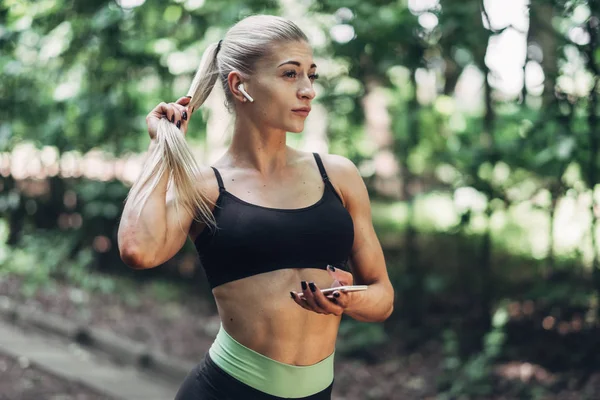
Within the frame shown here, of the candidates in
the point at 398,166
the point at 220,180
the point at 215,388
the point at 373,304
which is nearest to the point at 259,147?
the point at 220,180

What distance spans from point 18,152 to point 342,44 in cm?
598

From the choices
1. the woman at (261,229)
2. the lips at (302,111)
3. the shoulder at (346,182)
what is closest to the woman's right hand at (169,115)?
the woman at (261,229)

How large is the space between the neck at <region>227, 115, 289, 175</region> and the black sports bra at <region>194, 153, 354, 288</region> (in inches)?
5.4

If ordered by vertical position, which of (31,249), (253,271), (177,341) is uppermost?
(253,271)

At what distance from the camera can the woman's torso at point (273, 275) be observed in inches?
83.7

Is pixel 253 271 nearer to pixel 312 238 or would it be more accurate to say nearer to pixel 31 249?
pixel 312 238

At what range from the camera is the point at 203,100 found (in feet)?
7.66

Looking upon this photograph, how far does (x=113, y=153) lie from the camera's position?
896 cm

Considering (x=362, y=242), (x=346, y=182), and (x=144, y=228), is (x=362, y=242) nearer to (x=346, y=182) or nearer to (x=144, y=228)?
(x=346, y=182)

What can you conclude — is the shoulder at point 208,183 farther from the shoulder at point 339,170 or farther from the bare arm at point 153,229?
the shoulder at point 339,170

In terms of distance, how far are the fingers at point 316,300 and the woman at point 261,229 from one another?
0.11 meters

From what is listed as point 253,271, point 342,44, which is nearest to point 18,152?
point 342,44

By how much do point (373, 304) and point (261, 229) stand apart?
0.35 meters

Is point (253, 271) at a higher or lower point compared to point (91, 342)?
higher
